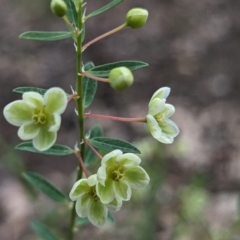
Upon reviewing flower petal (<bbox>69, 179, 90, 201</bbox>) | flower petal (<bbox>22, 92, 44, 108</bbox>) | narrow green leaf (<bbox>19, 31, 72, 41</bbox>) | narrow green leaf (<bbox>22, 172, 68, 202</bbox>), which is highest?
narrow green leaf (<bbox>19, 31, 72, 41</bbox>)

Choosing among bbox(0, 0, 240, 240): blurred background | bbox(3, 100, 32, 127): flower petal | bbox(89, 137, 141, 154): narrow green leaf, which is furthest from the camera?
bbox(0, 0, 240, 240): blurred background

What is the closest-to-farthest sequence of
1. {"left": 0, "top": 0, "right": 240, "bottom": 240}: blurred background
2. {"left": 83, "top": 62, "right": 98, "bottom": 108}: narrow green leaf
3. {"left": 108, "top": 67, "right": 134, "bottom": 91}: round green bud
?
{"left": 108, "top": 67, "right": 134, "bottom": 91}: round green bud → {"left": 83, "top": 62, "right": 98, "bottom": 108}: narrow green leaf → {"left": 0, "top": 0, "right": 240, "bottom": 240}: blurred background

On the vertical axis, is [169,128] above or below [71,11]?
below

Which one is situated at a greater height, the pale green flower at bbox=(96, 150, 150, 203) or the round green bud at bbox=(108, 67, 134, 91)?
the round green bud at bbox=(108, 67, 134, 91)

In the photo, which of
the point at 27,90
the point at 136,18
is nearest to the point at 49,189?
the point at 27,90

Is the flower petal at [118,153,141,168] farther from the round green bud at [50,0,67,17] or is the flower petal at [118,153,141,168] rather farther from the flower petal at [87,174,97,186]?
the round green bud at [50,0,67,17]

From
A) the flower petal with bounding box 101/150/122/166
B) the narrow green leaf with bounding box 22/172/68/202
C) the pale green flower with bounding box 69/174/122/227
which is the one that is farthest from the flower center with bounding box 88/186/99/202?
the narrow green leaf with bounding box 22/172/68/202

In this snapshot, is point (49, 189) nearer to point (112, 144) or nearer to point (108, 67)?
point (112, 144)

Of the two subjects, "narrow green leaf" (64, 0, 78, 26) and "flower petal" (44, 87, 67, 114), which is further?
"narrow green leaf" (64, 0, 78, 26)

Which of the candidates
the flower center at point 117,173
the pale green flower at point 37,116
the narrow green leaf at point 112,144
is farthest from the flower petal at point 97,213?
the pale green flower at point 37,116
